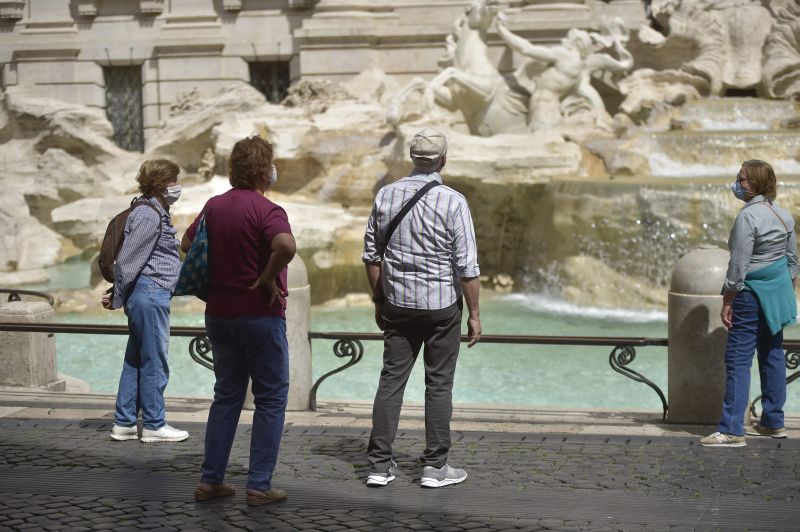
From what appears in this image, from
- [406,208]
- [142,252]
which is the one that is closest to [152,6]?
[142,252]

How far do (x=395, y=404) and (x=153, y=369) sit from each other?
1.53m

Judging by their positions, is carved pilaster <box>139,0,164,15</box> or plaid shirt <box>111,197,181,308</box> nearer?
plaid shirt <box>111,197,181,308</box>

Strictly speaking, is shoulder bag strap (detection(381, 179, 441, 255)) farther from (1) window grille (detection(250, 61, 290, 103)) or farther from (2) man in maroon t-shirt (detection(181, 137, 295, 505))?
(1) window grille (detection(250, 61, 290, 103))

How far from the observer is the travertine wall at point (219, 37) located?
809 inches

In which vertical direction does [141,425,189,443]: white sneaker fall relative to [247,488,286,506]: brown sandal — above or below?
above

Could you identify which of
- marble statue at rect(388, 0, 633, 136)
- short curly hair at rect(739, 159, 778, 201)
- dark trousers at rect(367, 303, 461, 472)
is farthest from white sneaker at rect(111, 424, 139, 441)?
marble statue at rect(388, 0, 633, 136)

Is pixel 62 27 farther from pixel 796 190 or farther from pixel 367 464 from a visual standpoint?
pixel 367 464

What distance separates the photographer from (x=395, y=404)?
571 centimetres

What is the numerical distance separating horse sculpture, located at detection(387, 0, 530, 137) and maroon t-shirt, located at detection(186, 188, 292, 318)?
11461 millimetres

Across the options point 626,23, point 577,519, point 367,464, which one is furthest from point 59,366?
point 626,23

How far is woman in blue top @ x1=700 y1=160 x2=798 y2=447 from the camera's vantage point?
6.38 m

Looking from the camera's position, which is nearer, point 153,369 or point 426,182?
point 426,182

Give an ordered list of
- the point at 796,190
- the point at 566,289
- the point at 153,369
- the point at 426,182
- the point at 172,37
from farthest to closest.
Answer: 1. the point at 172,37
2. the point at 566,289
3. the point at 796,190
4. the point at 153,369
5. the point at 426,182

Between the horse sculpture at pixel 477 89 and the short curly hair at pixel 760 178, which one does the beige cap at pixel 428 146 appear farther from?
the horse sculpture at pixel 477 89
